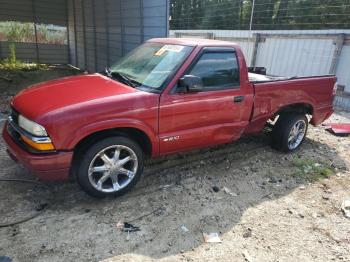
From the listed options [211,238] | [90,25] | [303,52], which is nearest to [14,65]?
[90,25]

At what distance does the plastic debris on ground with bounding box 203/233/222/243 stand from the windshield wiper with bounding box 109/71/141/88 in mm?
1883

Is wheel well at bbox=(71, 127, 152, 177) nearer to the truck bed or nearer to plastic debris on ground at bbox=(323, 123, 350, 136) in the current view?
the truck bed

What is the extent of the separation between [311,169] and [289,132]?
0.69 meters

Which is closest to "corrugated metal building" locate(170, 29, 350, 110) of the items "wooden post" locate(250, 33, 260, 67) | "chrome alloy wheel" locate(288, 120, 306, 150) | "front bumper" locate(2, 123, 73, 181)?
"wooden post" locate(250, 33, 260, 67)

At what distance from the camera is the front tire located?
346 cm

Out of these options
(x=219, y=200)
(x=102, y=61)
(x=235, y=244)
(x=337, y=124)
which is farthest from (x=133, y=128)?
(x=102, y=61)

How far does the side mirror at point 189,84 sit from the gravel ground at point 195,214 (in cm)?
127

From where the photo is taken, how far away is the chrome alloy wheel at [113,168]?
3.56 m

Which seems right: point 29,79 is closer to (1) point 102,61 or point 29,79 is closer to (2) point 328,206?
(1) point 102,61

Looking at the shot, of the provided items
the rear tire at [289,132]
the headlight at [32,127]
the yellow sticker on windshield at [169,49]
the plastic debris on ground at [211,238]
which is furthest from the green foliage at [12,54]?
the plastic debris on ground at [211,238]

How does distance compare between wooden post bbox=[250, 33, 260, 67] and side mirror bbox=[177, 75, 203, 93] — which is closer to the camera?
side mirror bbox=[177, 75, 203, 93]

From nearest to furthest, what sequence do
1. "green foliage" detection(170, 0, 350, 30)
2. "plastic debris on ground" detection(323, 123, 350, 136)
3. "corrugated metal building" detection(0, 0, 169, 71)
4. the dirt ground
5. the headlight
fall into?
the dirt ground < the headlight < "plastic debris on ground" detection(323, 123, 350, 136) < "corrugated metal building" detection(0, 0, 169, 71) < "green foliage" detection(170, 0, 350, 30)

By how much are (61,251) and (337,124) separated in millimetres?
6228

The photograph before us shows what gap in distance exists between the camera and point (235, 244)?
10.5ft
